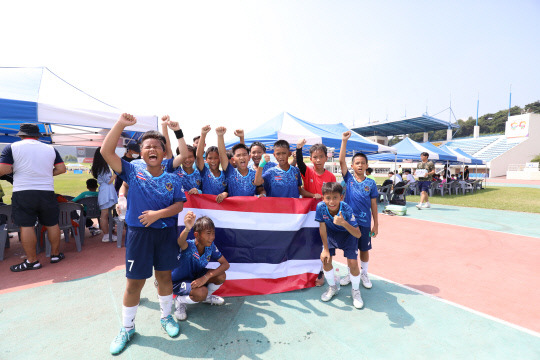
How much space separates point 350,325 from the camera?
8.48 ft

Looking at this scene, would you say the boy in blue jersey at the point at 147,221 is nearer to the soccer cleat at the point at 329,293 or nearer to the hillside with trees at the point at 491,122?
the soccer cleat at the point at 329,293

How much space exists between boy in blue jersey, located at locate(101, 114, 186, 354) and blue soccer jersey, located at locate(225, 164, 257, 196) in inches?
44.6

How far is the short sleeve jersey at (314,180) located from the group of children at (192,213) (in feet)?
0.05

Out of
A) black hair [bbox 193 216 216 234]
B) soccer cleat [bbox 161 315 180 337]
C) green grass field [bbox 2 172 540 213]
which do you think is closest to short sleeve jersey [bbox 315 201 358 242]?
black hair [bbox 193 216 216 234]

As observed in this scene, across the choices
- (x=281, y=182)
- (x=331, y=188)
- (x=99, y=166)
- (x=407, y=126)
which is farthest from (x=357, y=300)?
(x=407, y=126)

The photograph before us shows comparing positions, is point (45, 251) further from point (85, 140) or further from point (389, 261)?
point (389, 261)

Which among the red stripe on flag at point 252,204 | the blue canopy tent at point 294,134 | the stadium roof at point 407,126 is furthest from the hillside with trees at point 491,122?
the red stripe on flag at point 252,204

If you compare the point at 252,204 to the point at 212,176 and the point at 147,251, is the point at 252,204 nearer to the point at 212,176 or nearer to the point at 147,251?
the point at 212,176

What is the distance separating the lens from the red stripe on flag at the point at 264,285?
322 centimetres

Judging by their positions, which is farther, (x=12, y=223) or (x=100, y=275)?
(x=12, y=223)

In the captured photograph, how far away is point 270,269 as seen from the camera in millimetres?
3424

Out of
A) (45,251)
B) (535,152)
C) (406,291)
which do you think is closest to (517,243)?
(406,291)

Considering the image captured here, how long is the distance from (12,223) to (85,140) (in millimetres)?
5236

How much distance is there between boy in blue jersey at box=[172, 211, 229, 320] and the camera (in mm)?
2744
